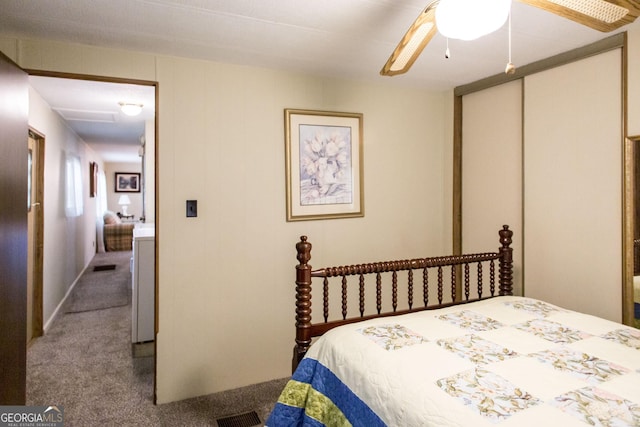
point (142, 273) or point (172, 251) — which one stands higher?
point (172, 251)

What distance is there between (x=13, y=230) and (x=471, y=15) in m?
2.33

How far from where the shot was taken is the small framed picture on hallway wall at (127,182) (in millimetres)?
11062

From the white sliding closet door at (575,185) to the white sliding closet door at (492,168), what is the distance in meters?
0.11

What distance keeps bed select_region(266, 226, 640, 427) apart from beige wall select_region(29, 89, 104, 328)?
10.1 feet

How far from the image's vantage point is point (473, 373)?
51.8 inches

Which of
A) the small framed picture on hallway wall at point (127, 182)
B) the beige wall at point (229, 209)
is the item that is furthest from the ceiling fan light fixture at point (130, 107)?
the small framed picture on hallway wall at point (127, 182)

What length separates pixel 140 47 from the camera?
2.32 metres

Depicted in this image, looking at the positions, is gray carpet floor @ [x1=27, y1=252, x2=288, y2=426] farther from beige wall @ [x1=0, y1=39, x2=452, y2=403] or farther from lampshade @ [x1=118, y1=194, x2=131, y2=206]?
lampshade @ [x1=118, y1=194, x2=131, y2=206]

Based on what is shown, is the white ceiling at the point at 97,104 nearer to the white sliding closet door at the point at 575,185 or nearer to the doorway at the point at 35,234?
the doorway at the point at 35,234

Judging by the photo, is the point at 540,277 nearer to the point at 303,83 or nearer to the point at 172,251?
the point at 303,83

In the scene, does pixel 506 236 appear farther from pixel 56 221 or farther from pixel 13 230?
pixel 56 221

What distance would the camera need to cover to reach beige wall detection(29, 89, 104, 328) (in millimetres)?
3723

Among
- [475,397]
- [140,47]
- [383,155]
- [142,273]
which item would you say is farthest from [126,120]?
[475,397]

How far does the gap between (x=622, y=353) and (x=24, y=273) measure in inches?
114
